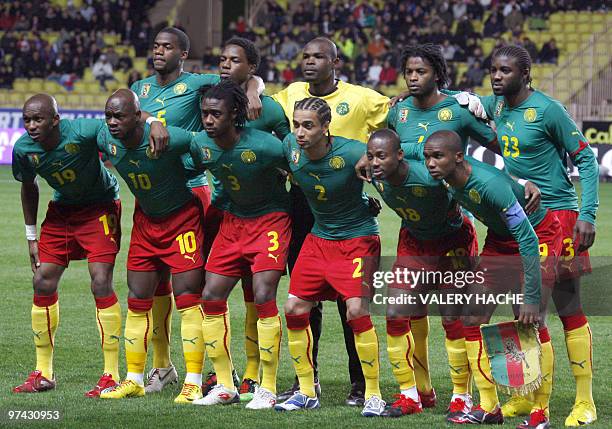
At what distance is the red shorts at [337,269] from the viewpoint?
6.99m

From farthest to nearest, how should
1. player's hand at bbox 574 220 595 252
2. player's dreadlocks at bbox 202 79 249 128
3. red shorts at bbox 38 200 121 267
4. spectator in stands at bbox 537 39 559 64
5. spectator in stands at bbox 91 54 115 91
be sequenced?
spectator in stands at bbox 91 54 115 91 → spectator in stands at bbox 537 39 559 64 → red shorts at bbox 38 200 121 267 → player's dreadlocks at bbox 202 79 249 128 → player's hand at bbox 574 220 595 252

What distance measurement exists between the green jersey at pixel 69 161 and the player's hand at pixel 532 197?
2.81 meters

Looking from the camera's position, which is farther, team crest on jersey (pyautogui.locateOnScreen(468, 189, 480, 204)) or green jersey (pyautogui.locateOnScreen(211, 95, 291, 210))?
green jersey (pyautogui.locateOnScreen(211, 95, 291, 210))

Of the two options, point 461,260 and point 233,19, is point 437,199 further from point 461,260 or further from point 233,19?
point 233,19

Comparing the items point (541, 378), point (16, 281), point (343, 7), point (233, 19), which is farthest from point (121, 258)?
point (233, 19)

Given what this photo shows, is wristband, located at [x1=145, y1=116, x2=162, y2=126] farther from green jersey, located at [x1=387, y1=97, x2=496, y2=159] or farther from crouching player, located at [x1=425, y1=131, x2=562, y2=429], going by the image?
crouching player, located at [x1=425, y1=131, x2=562, y2=429]

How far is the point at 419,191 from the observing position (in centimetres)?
677

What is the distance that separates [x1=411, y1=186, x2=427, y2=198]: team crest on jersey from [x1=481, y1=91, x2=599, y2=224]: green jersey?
0.65 meters

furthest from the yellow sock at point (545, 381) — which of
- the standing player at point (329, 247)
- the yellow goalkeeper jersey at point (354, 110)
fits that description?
the yellow goalkeeper jersey at point (354, 110)

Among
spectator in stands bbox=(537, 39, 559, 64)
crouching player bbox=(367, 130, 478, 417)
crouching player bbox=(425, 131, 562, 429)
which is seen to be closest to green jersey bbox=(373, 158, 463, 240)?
crouching player bbox=(367, 130, 478, 417)

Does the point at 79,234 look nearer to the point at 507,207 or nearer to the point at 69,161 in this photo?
the point at 69,161

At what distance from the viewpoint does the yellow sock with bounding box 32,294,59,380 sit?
7.69 m

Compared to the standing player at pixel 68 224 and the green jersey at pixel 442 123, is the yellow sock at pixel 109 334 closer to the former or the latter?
the standing player at pixel 68 224

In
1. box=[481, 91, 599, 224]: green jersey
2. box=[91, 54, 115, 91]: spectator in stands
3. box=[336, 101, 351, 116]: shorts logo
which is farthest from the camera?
box=[91, 54, 115, 91]: spectator in stands
